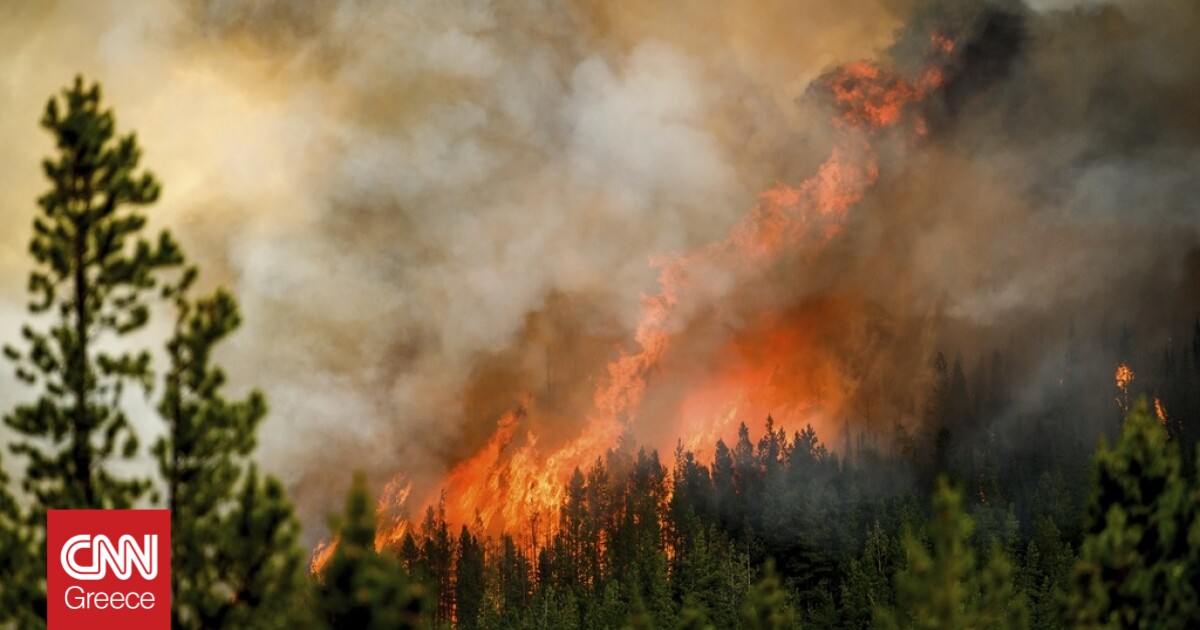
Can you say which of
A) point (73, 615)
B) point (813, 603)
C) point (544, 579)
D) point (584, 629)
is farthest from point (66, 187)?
point (544, 579)

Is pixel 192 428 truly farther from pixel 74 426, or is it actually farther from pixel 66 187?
pixel 66 187

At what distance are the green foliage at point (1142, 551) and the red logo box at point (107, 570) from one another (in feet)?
125

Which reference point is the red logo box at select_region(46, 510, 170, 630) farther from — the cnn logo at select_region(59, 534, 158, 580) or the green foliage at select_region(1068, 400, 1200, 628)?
the green foliage at select_region(1068, 400, 1200, 628)

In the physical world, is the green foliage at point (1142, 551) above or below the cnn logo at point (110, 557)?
below

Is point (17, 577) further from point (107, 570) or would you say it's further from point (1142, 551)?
point (1142, 551)

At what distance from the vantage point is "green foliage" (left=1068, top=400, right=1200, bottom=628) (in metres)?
48.6

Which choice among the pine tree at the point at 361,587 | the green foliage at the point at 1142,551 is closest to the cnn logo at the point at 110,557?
the pine tree at the point at 361,587

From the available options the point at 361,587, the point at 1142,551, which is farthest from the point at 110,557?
the point at 1142,551

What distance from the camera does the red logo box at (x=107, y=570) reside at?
116 ft

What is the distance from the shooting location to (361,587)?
35000mm

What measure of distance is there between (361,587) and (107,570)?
8.61 m

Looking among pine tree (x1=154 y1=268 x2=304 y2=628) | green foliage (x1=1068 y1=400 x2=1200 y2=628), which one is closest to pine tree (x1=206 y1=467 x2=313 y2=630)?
pine tree (x1=154 y1=268 x2=304 y2=628)

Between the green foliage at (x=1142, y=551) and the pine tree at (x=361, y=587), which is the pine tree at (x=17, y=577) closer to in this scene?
the pine tree at (x=361, y=587)

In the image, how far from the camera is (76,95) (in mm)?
37281
